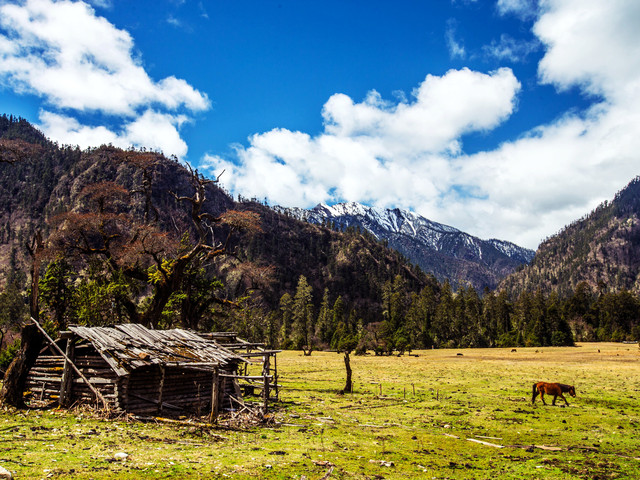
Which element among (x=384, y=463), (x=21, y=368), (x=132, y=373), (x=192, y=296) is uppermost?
(x=192, y=296)

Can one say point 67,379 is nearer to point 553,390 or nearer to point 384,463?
point 384,463

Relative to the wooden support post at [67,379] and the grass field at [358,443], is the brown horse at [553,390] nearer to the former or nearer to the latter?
the grass field at [358,443]

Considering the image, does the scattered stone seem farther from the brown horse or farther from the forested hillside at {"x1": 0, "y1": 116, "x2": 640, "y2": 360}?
the forested hillside at {"x1": 0, "y1": 116, "x2": 640, "y2": 360}

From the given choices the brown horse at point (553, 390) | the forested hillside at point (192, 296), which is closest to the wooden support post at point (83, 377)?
the forested hillside at point (192, 296)

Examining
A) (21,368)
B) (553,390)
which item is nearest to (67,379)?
(21,368)

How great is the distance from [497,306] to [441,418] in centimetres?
12611

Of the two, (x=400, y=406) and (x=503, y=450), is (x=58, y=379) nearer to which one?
(x=400, y=406)

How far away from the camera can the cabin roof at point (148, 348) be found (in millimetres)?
21281

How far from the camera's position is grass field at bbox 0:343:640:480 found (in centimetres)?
1285

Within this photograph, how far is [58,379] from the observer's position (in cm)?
2334

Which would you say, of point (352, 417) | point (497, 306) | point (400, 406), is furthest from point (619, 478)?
point (497, 306)

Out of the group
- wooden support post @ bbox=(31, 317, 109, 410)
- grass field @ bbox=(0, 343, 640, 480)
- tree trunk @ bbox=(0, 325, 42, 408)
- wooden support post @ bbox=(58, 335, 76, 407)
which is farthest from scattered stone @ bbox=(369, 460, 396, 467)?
tree trunk @ bbox=(0, 325, 42, 408)

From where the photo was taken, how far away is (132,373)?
2150 centimetres

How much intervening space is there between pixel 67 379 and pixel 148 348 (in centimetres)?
442
